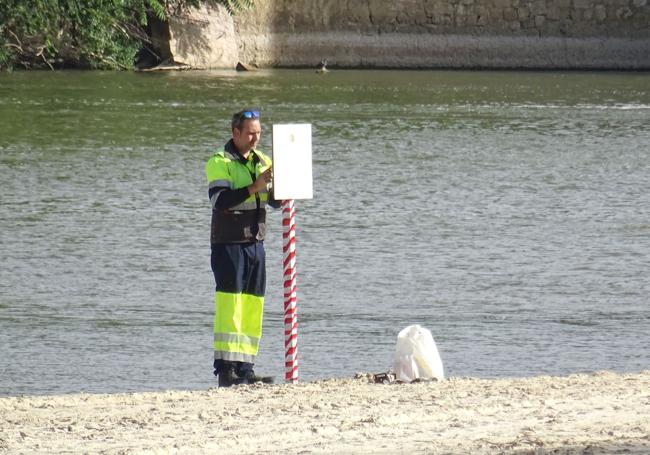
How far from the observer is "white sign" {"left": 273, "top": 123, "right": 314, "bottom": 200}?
30.7ft

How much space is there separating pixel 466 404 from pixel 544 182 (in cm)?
1138

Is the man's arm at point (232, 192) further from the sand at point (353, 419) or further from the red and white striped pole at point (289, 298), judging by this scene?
the sand at point (353, 419)

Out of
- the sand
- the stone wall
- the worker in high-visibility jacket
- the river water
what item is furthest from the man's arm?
the stone wall

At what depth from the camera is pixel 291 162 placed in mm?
9422

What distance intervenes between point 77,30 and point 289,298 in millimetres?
25763

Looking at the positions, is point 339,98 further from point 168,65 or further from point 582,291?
point 582,291

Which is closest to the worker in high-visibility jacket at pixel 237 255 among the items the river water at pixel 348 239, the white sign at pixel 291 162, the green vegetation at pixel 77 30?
the white sign at pixel 291 162

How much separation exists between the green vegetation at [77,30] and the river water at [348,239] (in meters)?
4.88

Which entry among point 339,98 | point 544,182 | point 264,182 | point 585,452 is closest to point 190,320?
point 264,182

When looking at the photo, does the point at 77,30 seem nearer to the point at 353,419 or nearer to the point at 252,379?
the point at 252,379

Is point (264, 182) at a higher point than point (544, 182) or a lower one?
higher

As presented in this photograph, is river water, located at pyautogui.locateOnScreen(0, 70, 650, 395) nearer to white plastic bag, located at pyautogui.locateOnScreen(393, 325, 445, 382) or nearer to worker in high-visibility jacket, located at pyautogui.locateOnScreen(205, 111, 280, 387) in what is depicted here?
Answer: worker in high-visibility jacket, located at pyautogui.locateOnScreen(205, 111, 280, 387)

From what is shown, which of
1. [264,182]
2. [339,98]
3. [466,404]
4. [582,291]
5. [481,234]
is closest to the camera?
[466,404]

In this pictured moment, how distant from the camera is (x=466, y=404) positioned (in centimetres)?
834
